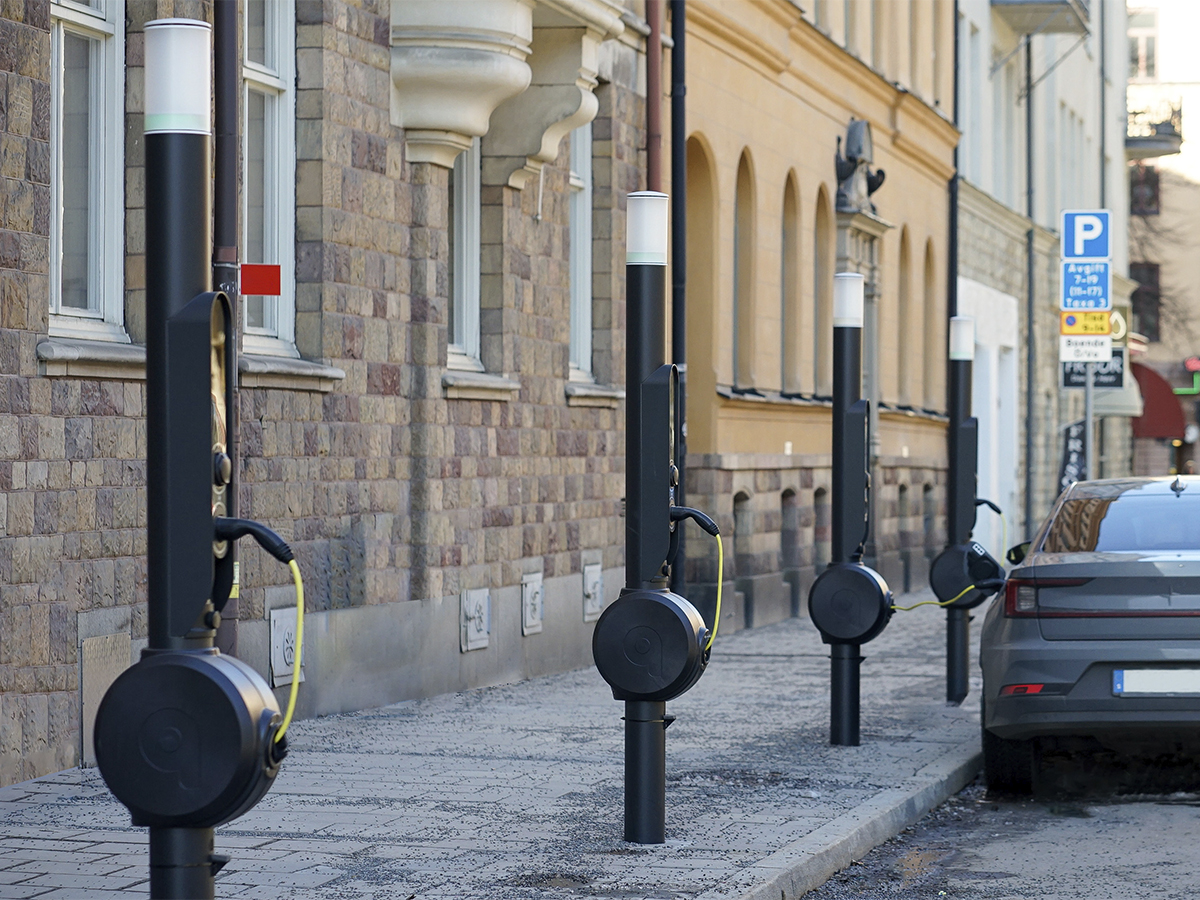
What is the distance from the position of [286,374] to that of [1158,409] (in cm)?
4520

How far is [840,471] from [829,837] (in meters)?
3.02

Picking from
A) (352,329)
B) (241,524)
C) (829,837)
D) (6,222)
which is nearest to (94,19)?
(6,222)

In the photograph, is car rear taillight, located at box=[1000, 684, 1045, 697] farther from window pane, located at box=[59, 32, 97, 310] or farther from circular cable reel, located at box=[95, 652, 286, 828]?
circular cable reel, located at box=[95, 652, 286, 828]

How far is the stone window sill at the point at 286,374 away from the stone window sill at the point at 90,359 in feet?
3.12

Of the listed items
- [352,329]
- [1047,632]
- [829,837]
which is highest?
[352,329]

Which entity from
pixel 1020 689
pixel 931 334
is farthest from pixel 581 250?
pixel 931 334

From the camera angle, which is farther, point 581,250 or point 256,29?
point 581,250

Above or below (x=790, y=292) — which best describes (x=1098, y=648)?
below

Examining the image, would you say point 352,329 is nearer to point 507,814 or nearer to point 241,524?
point 507,814

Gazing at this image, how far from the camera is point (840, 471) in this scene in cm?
1061

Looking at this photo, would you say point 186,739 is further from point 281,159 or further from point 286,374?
point 281,159

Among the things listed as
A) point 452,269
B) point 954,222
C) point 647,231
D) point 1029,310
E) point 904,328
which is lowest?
point 647,231

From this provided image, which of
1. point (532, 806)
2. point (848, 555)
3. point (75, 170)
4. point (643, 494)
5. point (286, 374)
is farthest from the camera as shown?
point (286, 374)

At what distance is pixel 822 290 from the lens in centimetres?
2464
